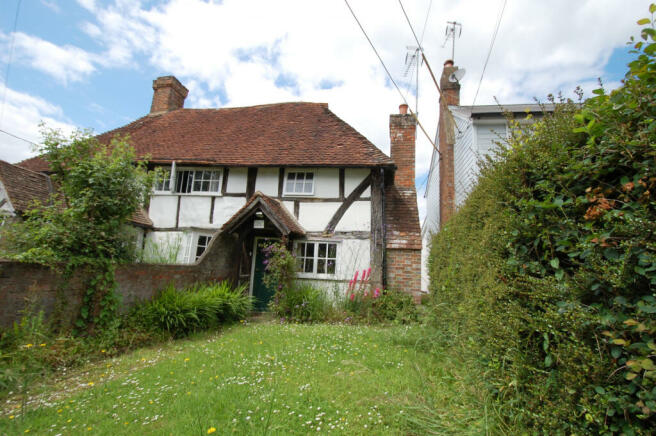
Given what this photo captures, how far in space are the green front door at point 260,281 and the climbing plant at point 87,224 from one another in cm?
404

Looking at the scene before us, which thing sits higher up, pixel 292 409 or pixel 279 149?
pixel 279 149

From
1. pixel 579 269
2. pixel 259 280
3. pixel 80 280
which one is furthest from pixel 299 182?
pixel 579 269

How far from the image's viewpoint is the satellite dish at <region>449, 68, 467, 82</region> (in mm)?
11516

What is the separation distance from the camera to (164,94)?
13.8m

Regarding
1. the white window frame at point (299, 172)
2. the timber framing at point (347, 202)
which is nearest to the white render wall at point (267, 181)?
the white window frame at point (299, 172)

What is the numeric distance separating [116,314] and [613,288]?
681 centimetres

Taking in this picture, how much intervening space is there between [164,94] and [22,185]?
→ 660 cm

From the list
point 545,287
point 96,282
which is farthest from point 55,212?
point 545,287

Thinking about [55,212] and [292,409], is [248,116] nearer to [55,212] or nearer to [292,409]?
[55,212]

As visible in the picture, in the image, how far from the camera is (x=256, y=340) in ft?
18.8

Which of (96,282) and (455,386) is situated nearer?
(455,386)

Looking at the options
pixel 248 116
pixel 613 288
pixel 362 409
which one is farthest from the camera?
pixel 248 116

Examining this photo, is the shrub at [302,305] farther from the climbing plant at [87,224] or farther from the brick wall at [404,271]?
the climbing plant at [87,224]

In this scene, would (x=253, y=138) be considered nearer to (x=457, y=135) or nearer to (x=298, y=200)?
(x=298, y=200)
